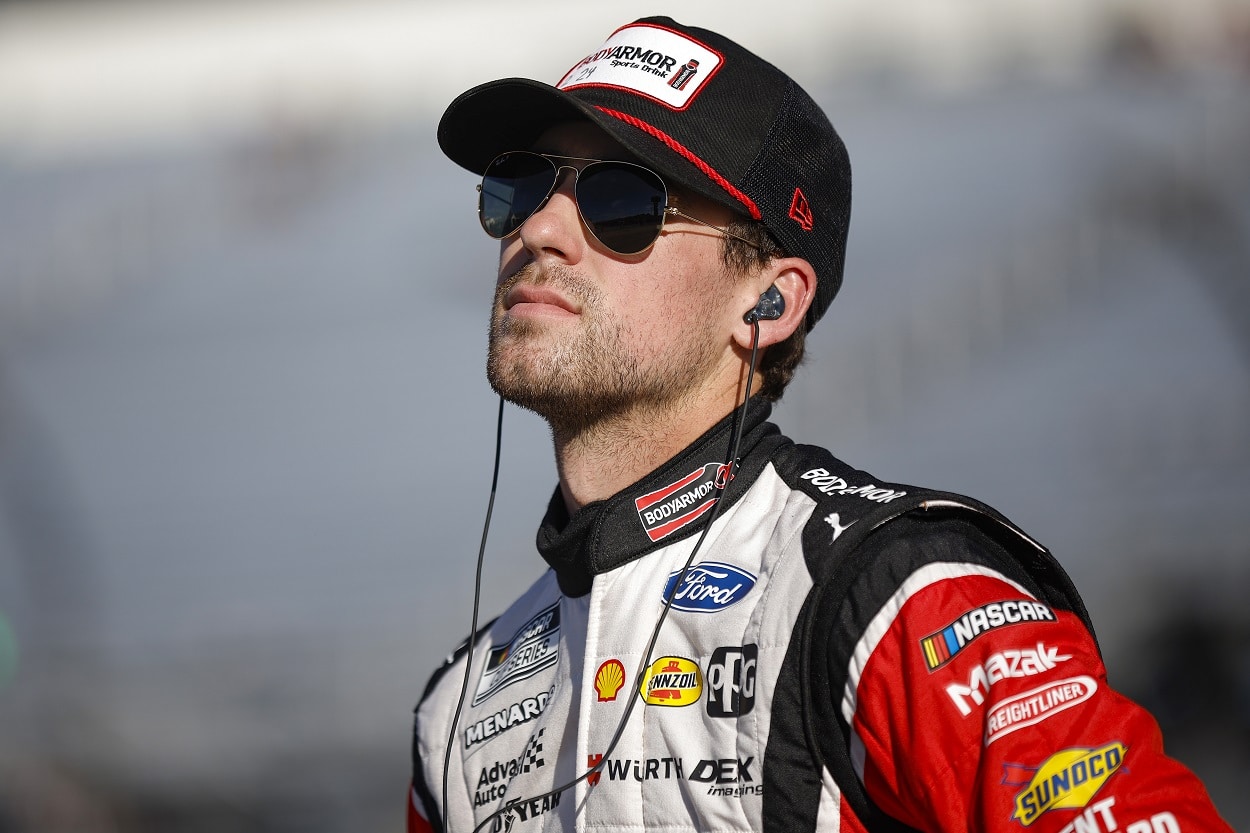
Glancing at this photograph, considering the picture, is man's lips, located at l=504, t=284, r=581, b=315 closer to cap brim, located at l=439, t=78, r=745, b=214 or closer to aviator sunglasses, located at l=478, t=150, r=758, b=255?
aviator sunglasses, located at l=478, t=150, r=758, b=255

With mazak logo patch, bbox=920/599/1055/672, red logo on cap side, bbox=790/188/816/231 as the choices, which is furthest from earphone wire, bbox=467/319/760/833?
mazak logo patch, bbox=920/599/1055/672

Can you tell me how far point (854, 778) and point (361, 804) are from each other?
17.6 feet

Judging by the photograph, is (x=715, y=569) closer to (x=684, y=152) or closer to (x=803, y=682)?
(x=803, y=682)

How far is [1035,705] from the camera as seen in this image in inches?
47.0

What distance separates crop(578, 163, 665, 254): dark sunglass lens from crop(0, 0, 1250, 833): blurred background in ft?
14.6

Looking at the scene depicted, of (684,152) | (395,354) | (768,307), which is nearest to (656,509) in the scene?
(768,307)

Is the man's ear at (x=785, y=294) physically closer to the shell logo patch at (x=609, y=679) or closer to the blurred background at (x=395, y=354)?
the shell logo patch at (x=609, y=679)

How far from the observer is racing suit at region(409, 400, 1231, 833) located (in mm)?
1178

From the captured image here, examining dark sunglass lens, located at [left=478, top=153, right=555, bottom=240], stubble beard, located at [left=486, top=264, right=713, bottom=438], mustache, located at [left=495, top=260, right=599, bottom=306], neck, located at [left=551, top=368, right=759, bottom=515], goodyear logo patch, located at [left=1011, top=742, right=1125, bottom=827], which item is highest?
dark sunglass lens, located at [left=478, top=153, right=555, bottom=240]

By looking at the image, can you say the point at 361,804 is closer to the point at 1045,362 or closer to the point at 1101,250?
the point at 1045,362

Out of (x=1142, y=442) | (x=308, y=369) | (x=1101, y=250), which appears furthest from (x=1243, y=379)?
(x=308, y=369)

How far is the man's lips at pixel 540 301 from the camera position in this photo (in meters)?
1.76

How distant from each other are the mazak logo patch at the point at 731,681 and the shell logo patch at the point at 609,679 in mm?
143

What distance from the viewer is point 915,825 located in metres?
1.26
